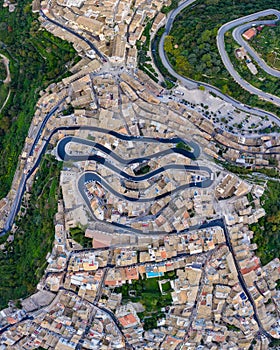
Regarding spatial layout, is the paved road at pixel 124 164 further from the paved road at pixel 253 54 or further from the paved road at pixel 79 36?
the paved road at pixel 253 54

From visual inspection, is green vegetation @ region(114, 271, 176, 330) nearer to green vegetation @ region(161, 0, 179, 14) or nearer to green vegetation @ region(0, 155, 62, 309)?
green vegetation @ region(0, 155, 62, 309)

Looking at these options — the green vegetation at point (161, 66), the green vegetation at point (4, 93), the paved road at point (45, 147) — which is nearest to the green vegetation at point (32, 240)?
the paved road at point (45, 147)

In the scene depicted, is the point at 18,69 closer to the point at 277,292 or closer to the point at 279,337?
the point at 277,292

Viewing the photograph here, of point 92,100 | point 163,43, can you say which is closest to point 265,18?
point 163,43

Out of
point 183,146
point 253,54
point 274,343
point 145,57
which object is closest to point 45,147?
point 183,146

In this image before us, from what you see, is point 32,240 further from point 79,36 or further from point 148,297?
point 79,36
